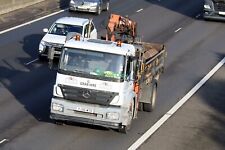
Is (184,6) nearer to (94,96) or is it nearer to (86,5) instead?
(86,5)

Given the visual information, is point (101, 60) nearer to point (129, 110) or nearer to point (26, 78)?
point (129, 110)

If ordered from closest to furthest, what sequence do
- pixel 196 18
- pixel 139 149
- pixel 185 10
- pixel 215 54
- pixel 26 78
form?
pixel 139 149 < pixel 26 78 < pixel 215 54 < pixel 196 18 < pixel 185 10

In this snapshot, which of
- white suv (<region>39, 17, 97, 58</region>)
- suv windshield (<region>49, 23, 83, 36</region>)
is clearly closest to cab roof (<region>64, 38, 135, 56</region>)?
white suv (<region>39, 17, 97, 58</region>)

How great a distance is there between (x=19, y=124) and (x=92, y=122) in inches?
90.7

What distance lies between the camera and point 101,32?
32.7 meters

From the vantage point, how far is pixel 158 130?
18.0 m

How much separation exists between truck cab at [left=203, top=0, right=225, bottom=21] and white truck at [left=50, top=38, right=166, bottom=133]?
2193 cm

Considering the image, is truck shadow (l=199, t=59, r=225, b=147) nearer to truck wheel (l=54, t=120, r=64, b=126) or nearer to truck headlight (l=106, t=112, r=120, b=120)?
truck headlight (l=106, t=112, r=120, b=120)

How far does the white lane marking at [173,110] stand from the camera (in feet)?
54.8

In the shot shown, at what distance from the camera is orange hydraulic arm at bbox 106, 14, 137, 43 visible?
22094mm

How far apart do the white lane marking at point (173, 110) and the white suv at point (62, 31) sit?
5495mm

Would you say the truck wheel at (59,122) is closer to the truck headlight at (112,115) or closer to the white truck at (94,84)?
the white truck at (94,84)

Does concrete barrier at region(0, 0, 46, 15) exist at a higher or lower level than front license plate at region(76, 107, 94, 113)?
lower

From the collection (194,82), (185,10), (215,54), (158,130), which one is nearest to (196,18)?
(185,10)
